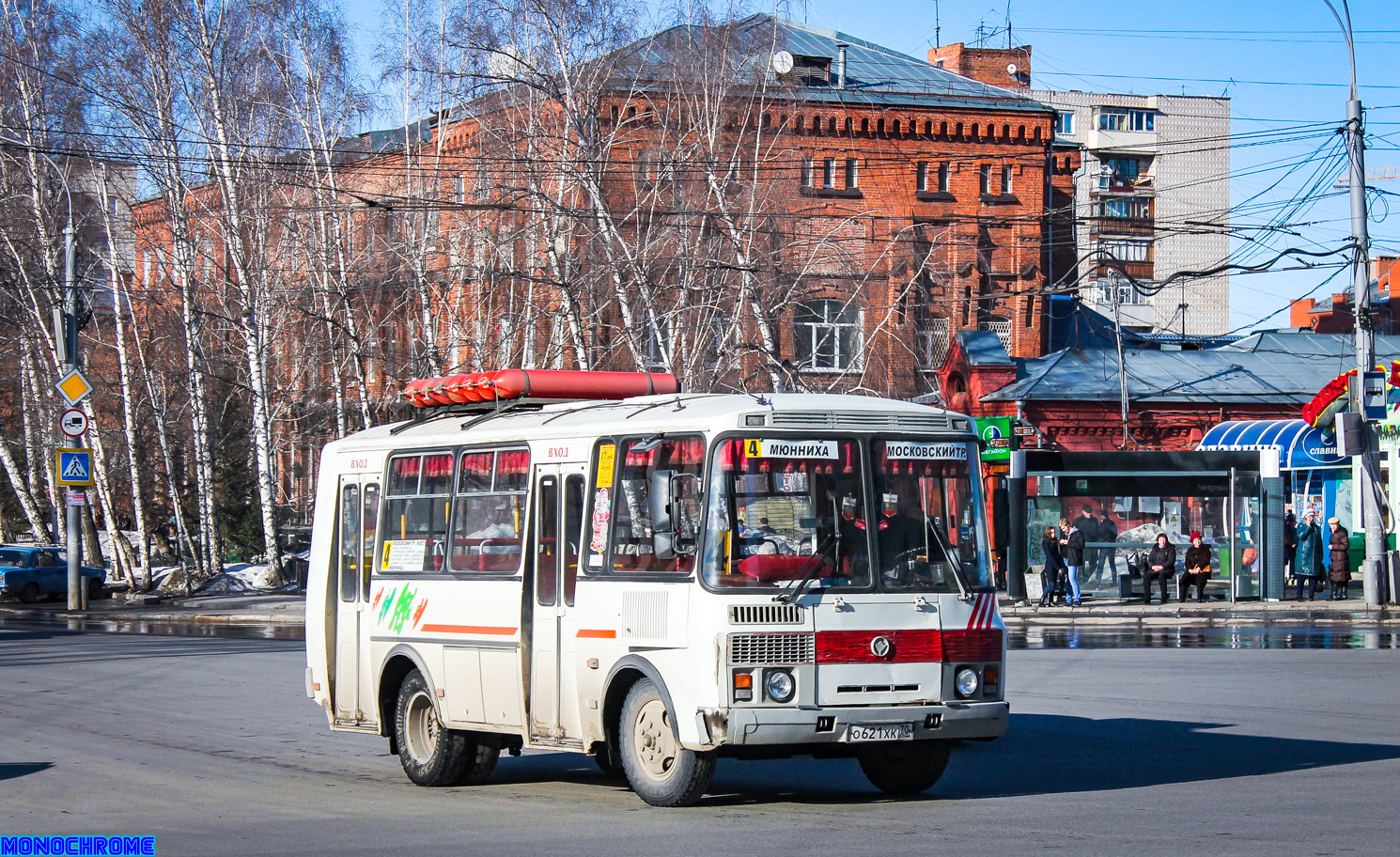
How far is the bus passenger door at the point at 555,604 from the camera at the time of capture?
1010cm

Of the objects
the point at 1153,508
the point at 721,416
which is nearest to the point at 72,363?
the point at 1153,508

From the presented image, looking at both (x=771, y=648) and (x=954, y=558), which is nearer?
(x=771, y=648)

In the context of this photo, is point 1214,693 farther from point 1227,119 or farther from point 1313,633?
point 1227,119

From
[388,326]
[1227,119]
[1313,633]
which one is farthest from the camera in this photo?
[1227,119]

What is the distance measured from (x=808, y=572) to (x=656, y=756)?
57.7 inches

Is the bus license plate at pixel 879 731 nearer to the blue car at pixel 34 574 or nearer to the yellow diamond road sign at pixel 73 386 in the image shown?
the yellow diamond road sign at pixel 73 386

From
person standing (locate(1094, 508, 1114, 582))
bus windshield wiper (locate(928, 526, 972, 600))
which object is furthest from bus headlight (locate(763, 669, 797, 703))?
person standing (locate(1094, 508, 1114, 582))

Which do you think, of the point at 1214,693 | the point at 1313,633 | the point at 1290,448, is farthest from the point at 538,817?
the point at 1290,448

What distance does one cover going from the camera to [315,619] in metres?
12.8

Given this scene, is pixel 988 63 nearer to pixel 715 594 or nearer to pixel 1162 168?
pixel 1162 168

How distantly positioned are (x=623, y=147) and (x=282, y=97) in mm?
8725

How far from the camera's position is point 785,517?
925 cm

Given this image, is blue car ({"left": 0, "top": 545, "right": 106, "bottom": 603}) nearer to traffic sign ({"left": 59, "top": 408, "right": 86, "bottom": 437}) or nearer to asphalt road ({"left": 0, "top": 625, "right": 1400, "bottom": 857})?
traffic sign ({"left": 59, "top": 408, "right": 86, "bottom": 437})

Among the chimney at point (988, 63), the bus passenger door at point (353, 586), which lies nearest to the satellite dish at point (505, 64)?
the bus passenger door at point (353, 586)
